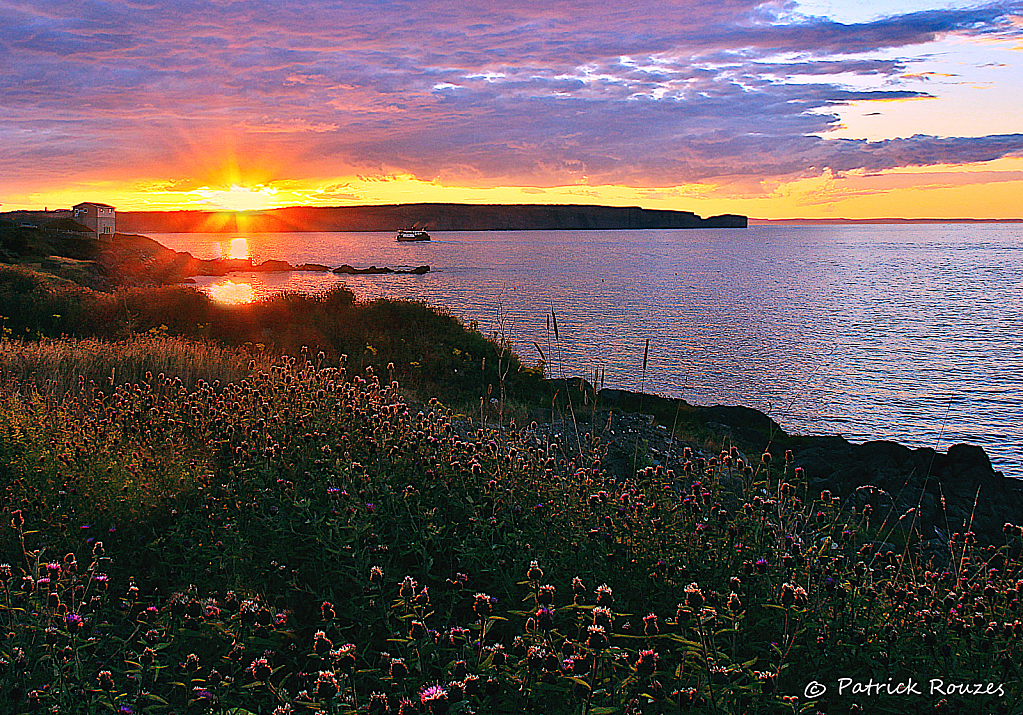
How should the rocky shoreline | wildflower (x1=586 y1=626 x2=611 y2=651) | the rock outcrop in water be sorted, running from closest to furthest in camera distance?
1. wildflower (x1=586 y1=626 x2=611 y2=651)
2. the rocky shoreline
3. the rock outcrop in water

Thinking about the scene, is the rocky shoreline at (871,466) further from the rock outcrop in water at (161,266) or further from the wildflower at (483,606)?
the rock outcrop in water at (161,266)

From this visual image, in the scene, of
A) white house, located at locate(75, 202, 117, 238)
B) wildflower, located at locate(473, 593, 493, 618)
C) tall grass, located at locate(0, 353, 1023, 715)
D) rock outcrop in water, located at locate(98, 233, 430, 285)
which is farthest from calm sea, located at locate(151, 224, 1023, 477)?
white house, located at locate(75, 202, 117, 238)

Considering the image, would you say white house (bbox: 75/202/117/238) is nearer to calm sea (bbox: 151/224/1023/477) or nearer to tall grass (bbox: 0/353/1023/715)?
calm sea (bbox: 151/224/1023/477)

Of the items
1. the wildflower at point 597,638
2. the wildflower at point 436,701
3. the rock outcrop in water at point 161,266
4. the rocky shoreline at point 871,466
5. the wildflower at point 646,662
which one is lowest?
the rocky shoreline at point 871,466

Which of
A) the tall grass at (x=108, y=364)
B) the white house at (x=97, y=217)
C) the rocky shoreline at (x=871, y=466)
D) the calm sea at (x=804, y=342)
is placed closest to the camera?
the tall grass at (x=108, y=364)

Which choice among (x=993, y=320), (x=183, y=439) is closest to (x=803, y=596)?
(x=183, y=439)

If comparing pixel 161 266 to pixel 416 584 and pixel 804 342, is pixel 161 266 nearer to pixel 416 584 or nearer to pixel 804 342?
pixel 804 342

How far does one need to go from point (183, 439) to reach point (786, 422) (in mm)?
18354

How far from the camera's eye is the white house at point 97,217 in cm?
8600

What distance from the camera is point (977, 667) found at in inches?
136

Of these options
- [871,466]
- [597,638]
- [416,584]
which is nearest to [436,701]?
[597,638]

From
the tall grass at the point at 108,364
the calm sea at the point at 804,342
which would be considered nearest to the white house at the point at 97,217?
the calm sea at the point at 804,342

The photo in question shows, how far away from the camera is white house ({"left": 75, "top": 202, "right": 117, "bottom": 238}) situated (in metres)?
86.0

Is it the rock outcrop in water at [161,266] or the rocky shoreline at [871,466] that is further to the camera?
the rock outcrop in water at [161,266]
